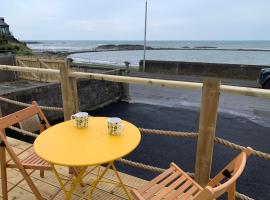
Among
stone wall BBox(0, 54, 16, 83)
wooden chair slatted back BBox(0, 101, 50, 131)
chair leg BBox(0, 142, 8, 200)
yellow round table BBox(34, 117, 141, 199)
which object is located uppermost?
wooden chair slatted back BBox(0, 101, 50, 131)

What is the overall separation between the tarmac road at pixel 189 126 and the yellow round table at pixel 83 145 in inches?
169

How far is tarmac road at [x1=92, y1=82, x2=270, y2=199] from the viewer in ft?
20.2

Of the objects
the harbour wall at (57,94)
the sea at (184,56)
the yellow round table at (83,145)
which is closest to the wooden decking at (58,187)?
the yellow round table at (83,145)

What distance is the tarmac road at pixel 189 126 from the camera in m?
6.15

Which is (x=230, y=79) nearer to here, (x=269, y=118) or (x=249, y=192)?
(x=269, y=118)

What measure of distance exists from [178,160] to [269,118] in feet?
16.8

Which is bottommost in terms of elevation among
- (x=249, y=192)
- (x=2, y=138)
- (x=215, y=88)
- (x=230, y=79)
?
(x=249, y=192)

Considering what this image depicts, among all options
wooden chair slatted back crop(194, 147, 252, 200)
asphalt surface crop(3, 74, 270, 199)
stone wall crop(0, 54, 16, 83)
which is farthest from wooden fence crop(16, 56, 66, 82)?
wooden chair slatted back crop(194, 147, 252, 200)

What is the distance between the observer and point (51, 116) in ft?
34.3

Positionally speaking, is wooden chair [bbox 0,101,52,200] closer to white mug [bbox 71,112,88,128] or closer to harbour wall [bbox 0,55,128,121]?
white mug [bbox 71,112,88,128]

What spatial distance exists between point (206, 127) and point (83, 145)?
105 centimetres

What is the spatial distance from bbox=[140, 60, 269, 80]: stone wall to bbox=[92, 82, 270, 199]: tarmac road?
3.57 m

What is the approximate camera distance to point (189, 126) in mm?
8852

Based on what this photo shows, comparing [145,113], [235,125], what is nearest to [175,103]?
[145,113]
